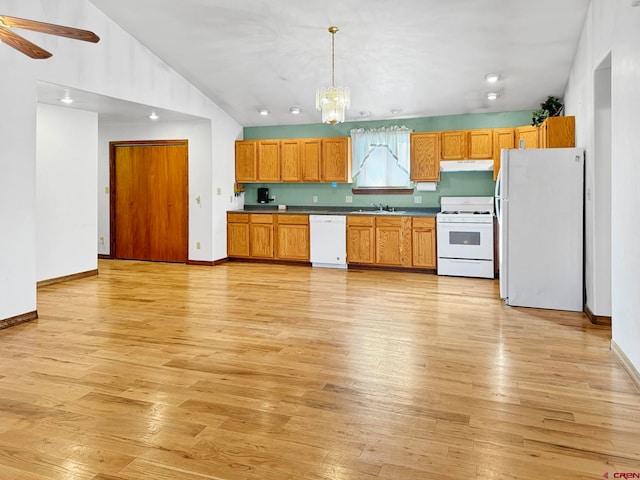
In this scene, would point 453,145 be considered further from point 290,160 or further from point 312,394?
point 312,394

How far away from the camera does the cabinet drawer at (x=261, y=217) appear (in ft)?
25.7

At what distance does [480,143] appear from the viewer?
678cm

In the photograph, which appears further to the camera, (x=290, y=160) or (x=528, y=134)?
(x=290, y=160)

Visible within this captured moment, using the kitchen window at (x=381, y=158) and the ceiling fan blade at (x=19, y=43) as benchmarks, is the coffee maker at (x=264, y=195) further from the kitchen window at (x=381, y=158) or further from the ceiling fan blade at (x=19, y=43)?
the ceiling fan blade at (x=19, y=43)

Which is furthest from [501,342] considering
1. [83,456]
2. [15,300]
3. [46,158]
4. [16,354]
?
[46,158]

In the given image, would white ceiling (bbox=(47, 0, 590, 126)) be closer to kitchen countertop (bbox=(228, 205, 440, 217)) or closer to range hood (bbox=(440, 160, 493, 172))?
range hood (bbox=(440, 160, 493, 172))

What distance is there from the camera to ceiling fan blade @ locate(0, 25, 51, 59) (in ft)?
10.1

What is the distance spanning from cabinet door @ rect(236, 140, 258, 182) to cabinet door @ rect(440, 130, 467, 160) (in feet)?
10.0

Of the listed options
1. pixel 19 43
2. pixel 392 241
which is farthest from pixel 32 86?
pixel 392 241

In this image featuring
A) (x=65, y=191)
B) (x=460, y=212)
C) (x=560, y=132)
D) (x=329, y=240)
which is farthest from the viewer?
(x=329, y=240)

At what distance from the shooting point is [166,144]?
7.86 meters

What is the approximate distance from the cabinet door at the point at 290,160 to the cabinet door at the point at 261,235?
73 centimetres

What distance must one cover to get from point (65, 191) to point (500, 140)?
594cm

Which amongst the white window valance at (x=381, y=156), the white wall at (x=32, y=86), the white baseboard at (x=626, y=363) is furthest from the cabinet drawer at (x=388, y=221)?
the white baseboard at (x=626, y=363)
